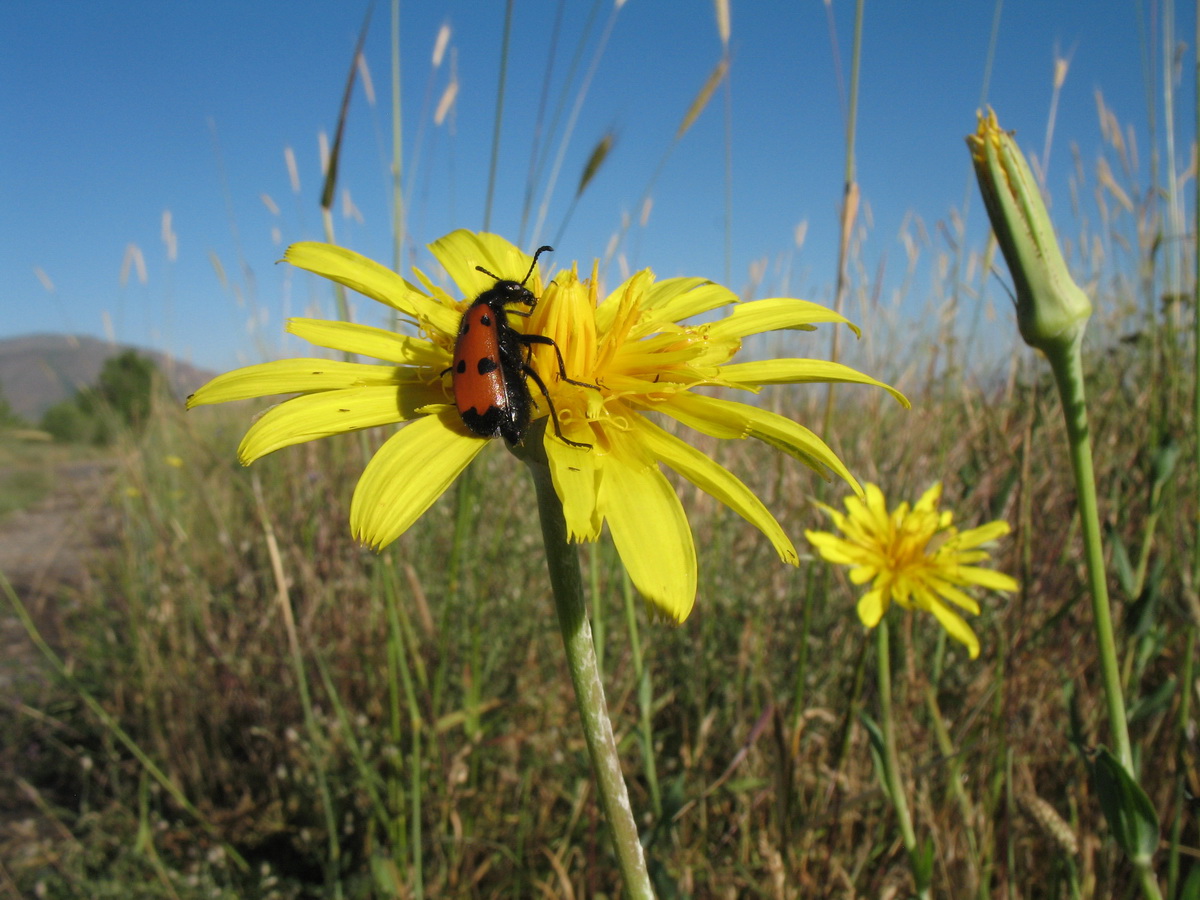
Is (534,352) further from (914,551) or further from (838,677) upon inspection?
(838,677)

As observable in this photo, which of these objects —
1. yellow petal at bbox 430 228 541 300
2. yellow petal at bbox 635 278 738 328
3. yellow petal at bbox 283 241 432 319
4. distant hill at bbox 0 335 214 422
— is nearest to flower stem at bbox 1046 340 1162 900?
yellow petal at bbox 635 278 738 328

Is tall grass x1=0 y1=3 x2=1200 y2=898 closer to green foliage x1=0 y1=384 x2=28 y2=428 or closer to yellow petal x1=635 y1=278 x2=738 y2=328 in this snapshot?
yellow petal x1=635 y1=278 x2=738 y2=328

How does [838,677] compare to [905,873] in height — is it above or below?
above

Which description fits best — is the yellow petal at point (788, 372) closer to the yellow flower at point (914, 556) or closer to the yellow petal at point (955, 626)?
the yellow flower at point (914, 556)

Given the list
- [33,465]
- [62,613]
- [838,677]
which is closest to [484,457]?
[838,677]

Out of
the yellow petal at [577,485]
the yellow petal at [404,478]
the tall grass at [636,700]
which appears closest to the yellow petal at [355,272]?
the yellow petal at [404,478]

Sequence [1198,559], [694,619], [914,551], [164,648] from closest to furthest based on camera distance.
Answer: [1198,559], [914,551], [694,619], [164,648]
